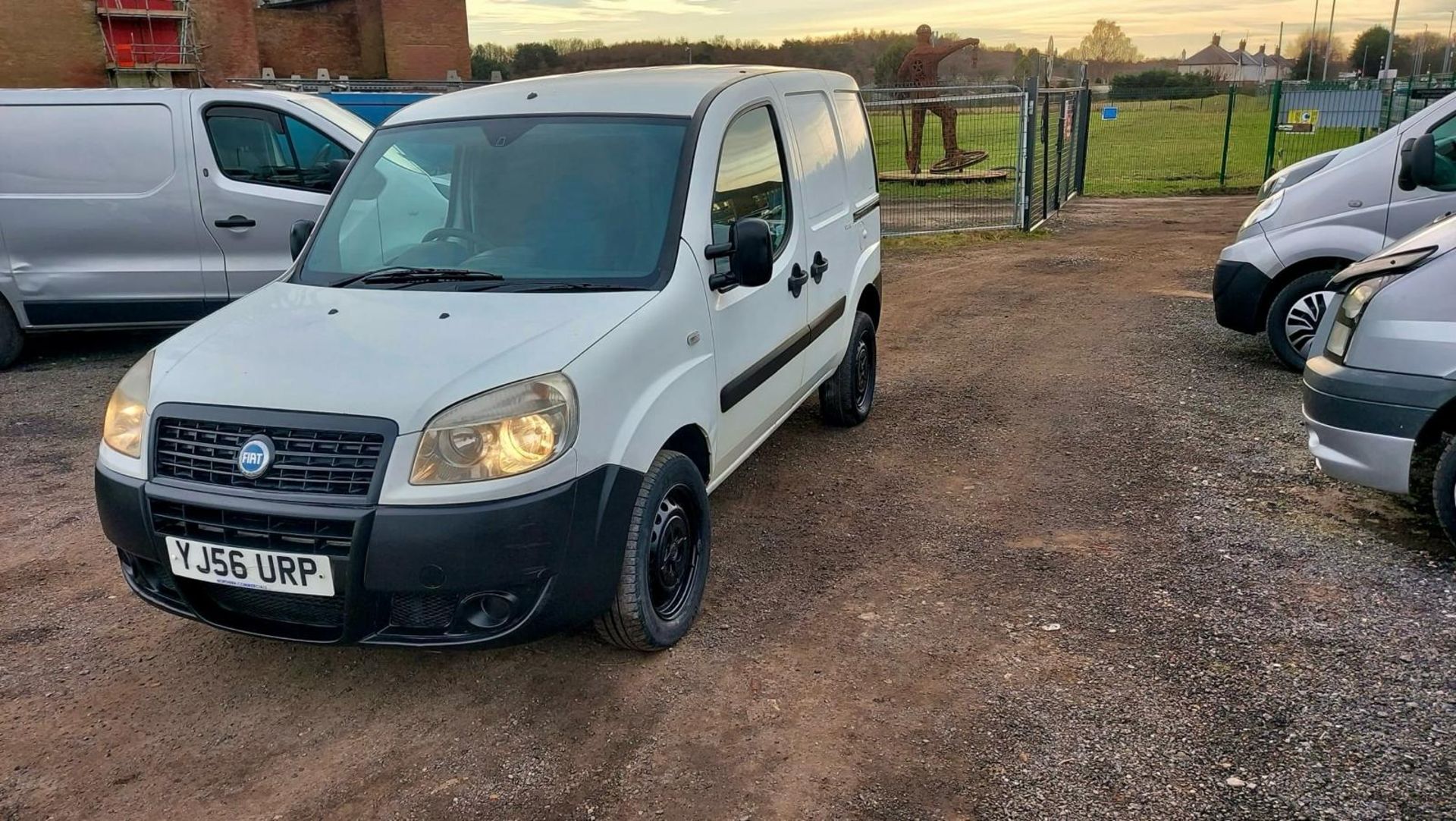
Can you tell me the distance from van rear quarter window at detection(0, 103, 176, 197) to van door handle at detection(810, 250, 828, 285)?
503cm

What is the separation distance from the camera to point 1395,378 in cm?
402

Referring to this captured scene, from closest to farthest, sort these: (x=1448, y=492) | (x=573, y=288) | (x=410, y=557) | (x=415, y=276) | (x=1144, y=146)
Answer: (x=410, y=557) < (x=573, y=288) < (x=415, y=276) < (x=1448, y=492) < (x=1144, y=146)

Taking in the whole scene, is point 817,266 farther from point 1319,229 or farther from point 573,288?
point 1319,229

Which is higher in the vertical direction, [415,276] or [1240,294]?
[415,276]

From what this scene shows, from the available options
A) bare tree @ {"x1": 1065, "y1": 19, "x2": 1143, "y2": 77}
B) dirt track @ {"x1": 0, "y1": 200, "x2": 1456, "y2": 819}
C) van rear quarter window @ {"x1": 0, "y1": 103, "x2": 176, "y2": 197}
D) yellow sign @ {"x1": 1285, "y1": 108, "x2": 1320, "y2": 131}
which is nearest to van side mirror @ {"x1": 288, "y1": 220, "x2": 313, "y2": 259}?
dirt track @ {"x1": 0, "y1": 200, "x2": 1456, "y2": 819}

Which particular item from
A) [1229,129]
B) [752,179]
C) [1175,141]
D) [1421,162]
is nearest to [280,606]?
[752,179]

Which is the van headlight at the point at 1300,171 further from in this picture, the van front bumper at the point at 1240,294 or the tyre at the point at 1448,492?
the tyre at the point at 1448,492

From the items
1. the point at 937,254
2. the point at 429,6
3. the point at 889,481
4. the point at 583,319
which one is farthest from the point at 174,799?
the point at 429,6

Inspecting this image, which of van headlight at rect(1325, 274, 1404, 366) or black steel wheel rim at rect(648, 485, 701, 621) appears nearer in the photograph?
black steel wheel rim at rect(648, 485, 701, 621)

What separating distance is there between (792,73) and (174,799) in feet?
13.4

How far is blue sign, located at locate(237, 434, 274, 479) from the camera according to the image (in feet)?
9.42

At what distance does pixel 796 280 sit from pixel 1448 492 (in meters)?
2.76

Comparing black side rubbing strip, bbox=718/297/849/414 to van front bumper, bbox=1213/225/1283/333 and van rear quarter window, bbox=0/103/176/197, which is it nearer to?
van front bumper, bbox=1213/225/1283/333

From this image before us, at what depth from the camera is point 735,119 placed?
13.9 feet
